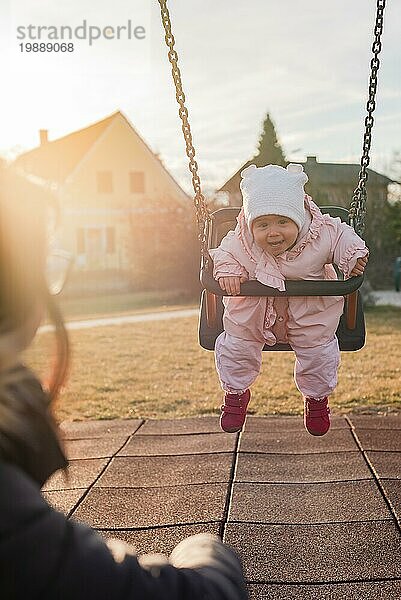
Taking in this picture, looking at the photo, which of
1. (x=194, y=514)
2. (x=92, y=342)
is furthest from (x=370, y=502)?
(x=92, y=342)

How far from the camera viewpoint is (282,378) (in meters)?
8.27

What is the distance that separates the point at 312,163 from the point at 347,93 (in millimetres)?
8539

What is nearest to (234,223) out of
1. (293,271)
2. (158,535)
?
(293,271)

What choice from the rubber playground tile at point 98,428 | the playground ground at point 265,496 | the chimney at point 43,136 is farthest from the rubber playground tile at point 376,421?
the chimney at point 43,136

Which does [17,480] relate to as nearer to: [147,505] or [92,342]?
[147,505]

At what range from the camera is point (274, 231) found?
3154 millimetres

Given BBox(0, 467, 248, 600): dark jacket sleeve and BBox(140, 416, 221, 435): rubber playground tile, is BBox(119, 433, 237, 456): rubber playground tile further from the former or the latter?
BBox(0, 467, 248, 600): dark jacket sleeve

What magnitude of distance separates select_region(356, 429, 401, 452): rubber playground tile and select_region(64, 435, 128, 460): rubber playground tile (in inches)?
59.5

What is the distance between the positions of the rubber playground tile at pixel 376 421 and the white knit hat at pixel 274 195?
2968 millimetres

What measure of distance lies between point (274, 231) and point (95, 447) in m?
2.81

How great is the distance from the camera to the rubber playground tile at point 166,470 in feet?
15.4

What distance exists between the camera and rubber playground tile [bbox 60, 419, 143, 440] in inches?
234

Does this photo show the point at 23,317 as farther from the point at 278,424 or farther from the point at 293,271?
the point at 278,424

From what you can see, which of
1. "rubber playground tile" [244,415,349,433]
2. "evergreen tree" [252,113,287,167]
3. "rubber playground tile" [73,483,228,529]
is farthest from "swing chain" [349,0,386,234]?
"evergreen tree" [252,113,287,167]
